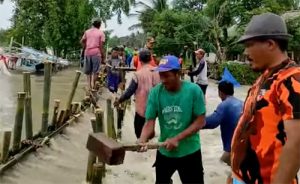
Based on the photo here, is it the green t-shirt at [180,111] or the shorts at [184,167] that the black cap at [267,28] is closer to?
the green t-shirt at [180,111]

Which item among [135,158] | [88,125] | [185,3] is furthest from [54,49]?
[135,158]

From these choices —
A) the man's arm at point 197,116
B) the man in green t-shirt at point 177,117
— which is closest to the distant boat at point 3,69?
the man in green t-shirt at point 177,117

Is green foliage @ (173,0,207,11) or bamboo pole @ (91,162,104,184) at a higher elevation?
green foliage @ (173,0,207,11)

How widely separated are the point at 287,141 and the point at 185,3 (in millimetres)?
44035

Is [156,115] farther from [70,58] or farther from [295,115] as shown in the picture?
[70,58]

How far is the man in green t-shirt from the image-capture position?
4484 mm

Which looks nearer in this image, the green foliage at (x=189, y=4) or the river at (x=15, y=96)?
the river at (x=15, y=96)

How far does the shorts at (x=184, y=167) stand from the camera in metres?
4.54

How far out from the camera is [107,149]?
128 inches

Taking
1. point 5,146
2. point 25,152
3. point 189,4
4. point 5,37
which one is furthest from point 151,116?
point 5,37

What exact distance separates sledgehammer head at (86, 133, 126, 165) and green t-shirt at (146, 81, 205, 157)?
116 cm

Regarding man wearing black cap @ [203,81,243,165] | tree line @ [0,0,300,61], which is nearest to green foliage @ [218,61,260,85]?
tree line @ [0,0,300,61]

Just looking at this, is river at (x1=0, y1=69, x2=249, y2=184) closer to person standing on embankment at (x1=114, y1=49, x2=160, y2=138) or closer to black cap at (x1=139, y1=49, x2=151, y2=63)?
person standing on embankment at (x1=114, y1=49, x2=160, y2=138)

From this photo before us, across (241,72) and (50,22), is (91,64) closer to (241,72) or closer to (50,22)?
(241,72)
